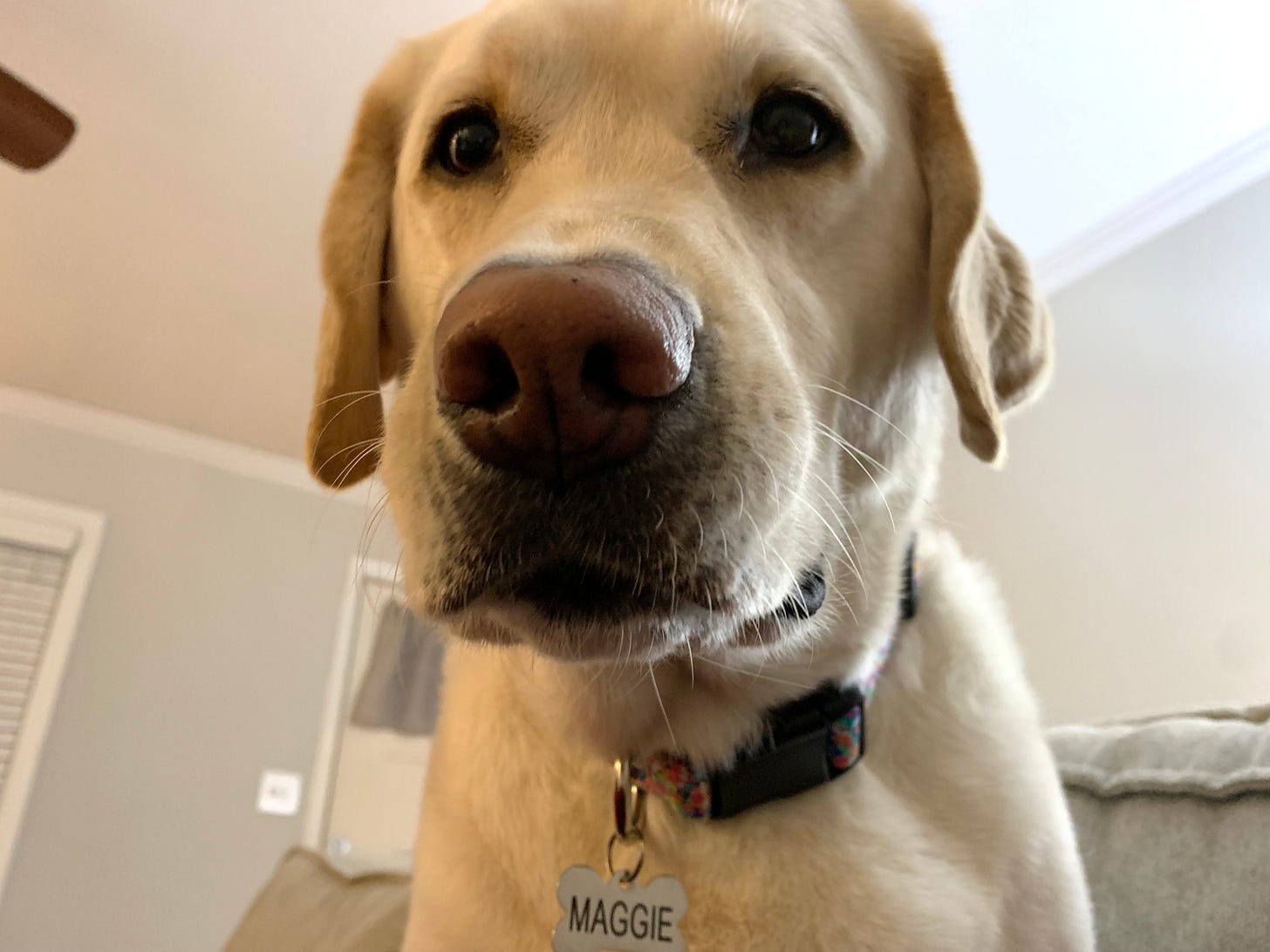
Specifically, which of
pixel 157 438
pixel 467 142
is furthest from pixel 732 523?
pixel 157 438

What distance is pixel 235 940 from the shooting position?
1.48m

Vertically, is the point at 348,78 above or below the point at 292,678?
above

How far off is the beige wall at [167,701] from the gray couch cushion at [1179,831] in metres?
3.72

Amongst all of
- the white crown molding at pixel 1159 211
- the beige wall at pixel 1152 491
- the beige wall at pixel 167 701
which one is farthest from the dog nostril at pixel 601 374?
the beige wall at pixel 167 701

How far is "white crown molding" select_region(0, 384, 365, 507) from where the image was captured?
447 cm

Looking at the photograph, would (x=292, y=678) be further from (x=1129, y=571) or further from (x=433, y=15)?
(x=1129, y=571)

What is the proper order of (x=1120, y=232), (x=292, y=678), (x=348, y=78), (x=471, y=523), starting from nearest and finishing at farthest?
(x=471, y=523) → (x=348, y=78) → (x=1120, y=232) → (x=292, y=678)

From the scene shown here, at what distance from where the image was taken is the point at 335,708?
15.8 ft

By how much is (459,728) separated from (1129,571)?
2.68 metres

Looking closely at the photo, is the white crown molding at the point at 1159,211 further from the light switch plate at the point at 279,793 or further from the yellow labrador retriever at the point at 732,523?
the light switch plate at the point at 279,793

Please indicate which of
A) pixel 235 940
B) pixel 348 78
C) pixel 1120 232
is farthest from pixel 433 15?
pixel 1120 232

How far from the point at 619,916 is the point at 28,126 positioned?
5.36 feet

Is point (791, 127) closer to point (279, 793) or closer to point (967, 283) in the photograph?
point (967, 283)

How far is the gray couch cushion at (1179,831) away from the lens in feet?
3.15
